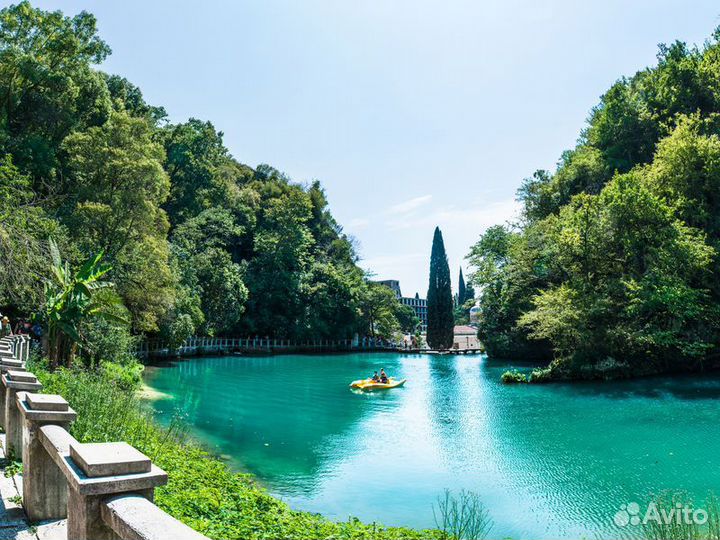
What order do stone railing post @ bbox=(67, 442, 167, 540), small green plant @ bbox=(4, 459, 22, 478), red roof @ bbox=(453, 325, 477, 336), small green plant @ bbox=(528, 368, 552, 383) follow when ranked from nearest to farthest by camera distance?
1. stone railing post @ bbox=(67, 442, 167, 540)
2. small green plant @ bbox=(4, 459, 22, 478)
3. small green plant @ bbox=(528, 368, 552, 383)
4. red roof @ bbox=(453, 325, 477, 336)

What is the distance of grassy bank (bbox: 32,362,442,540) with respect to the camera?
5.64 metres

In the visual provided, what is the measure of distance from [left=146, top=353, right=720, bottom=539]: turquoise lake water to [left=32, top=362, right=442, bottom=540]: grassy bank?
114 inches

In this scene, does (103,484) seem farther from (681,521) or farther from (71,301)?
(71,301)

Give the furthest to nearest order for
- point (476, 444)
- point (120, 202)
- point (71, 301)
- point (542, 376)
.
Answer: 1. point (542, 376)
2. point (120, 202)
3. point (476, 444)
4. point (71, 301)

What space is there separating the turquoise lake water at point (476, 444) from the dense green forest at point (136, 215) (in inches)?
271

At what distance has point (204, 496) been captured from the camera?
6.34m

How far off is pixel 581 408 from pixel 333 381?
1517cm

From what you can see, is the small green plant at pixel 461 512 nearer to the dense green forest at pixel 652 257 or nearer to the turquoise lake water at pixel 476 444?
the turquoise lake water at pixel 476 444

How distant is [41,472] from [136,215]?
24.9 meters

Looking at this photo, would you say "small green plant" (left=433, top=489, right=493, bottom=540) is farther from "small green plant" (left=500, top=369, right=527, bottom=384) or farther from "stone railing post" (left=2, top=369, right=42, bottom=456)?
"small green plant" (left=500, top=369, right=527, bottom=384)

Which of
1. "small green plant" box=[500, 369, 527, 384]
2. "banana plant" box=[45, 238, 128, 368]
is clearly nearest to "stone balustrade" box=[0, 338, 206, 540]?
"banana plant" box=[45, 238, 128, 368]

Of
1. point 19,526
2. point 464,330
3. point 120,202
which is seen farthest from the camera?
point 464,330

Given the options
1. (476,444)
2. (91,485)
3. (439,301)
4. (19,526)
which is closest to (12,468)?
(19,526)

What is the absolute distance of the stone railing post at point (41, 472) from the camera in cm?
377
